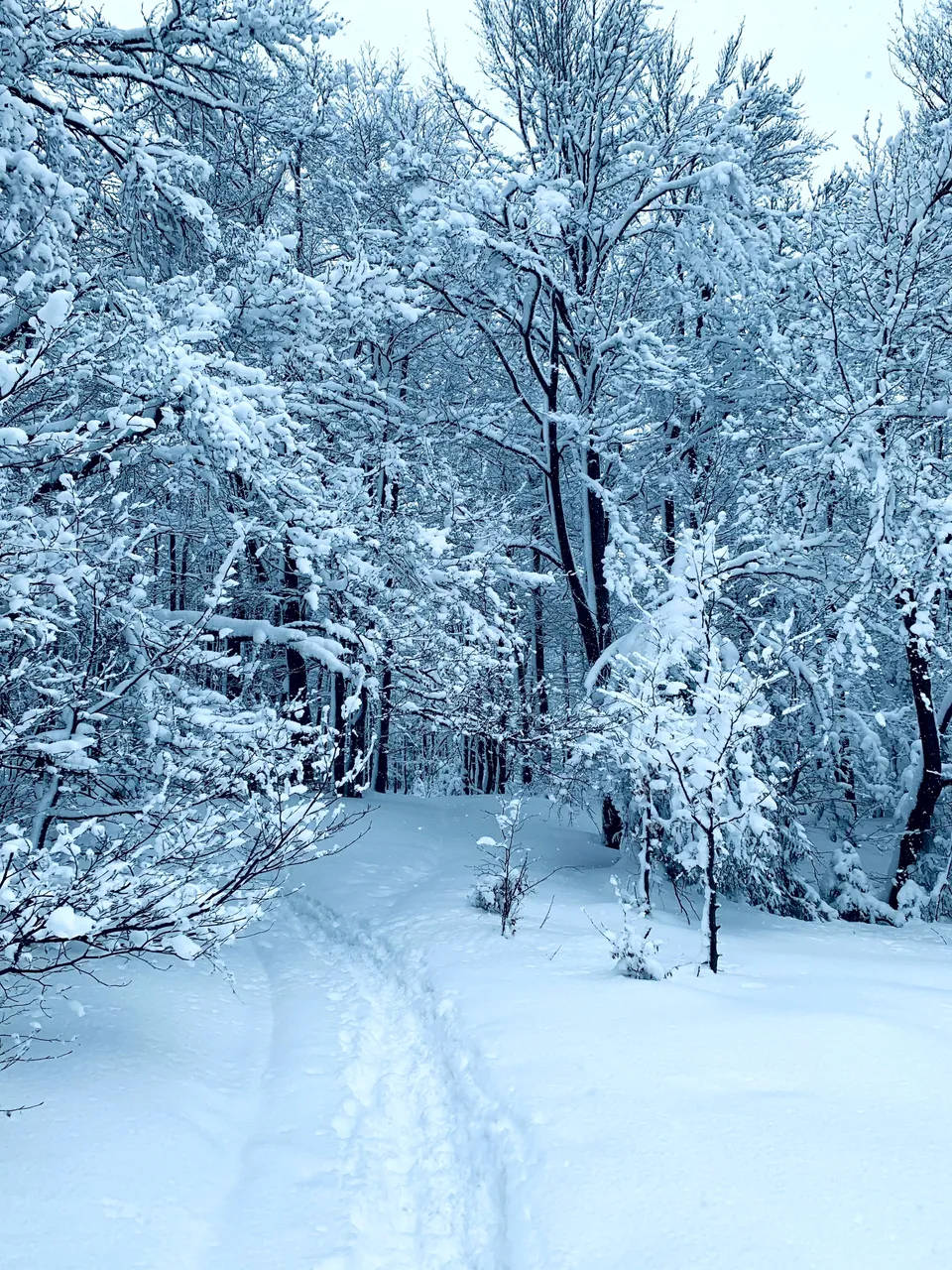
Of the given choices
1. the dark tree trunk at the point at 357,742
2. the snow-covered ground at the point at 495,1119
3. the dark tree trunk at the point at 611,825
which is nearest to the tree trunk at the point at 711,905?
the snow-covered ground at the point at 495,1119

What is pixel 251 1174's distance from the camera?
12.2 feet

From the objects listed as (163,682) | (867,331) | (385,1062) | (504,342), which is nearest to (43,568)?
(163,682)

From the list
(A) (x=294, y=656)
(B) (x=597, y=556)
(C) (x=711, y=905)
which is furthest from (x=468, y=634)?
(A) (x=294, y=656)

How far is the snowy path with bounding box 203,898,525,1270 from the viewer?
3246 millimetres

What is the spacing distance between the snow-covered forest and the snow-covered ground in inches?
1.2

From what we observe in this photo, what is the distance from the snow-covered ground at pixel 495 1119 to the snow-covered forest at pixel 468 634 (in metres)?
0.03

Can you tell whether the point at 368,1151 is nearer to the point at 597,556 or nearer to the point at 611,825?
the point at 611,825

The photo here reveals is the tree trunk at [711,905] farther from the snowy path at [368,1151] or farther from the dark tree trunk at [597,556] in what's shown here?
the dark tree trunk at [597,556]

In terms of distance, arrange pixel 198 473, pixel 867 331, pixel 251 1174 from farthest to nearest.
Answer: pixel 867 331 → pixel 198 473 → pixel 251 1174

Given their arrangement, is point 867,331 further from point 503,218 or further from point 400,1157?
point 400,1157

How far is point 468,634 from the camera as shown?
793 centimetres

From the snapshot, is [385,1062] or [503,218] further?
[503,218]

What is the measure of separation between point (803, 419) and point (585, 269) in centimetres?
359

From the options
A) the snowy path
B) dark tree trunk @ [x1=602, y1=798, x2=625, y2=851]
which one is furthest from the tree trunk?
dark tree trunk @ [x1=602, y1=798, x2=625, y2=851]
